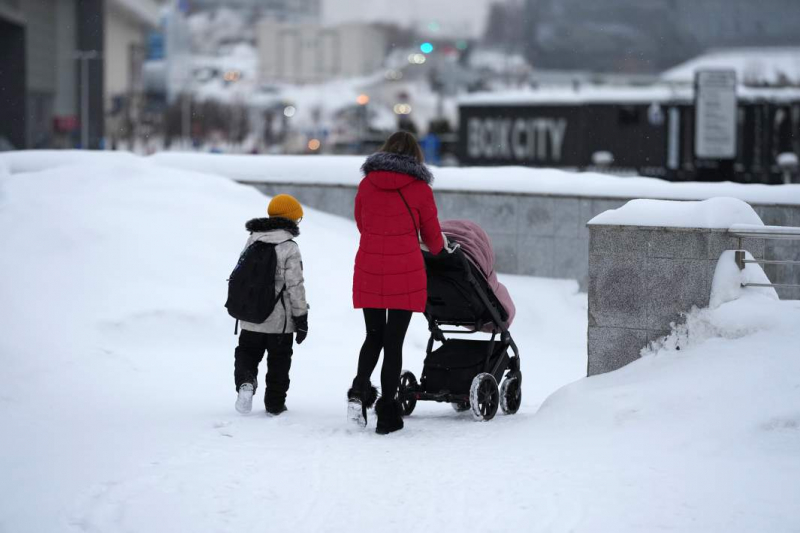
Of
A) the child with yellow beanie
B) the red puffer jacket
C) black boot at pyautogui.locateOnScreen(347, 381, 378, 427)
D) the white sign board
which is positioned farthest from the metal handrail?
the white sign board

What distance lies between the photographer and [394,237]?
6609 mm

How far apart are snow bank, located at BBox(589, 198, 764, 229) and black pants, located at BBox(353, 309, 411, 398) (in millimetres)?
1520

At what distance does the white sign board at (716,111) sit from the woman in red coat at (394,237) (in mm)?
15274

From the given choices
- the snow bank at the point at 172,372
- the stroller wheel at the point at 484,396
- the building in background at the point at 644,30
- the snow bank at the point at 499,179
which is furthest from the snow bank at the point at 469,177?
the building in background at the point at 644,30

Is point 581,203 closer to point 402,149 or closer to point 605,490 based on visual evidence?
point 402,149

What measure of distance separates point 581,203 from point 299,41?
189943 millimetres

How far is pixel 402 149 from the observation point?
665cm

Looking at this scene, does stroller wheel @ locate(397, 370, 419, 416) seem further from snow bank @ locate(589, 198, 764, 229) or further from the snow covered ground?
snow bank @ locate(589, 198, 764, 229)

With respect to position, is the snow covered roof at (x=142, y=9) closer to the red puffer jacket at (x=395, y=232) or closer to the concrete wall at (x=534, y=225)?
the concrete wall at (x=534, y=225)

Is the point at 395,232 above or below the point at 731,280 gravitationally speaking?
above

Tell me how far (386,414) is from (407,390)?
73 cm

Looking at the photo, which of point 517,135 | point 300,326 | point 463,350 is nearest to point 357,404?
point 300,326

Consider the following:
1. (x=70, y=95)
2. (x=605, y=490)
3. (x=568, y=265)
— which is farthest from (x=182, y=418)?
(x=70, y=95)

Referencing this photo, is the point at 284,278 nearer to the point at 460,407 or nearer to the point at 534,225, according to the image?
the point at 460,407
